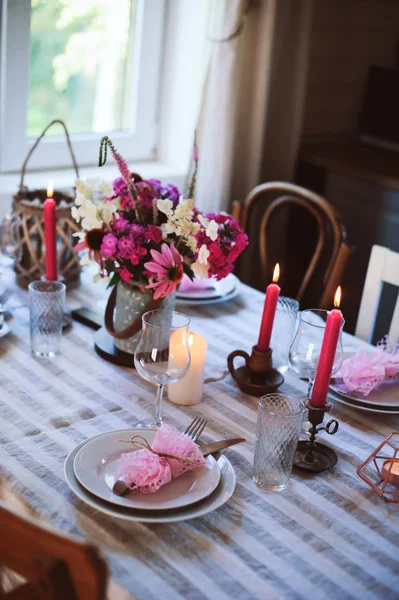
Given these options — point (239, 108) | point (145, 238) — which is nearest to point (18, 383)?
point (145, 238)

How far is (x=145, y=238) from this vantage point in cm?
148

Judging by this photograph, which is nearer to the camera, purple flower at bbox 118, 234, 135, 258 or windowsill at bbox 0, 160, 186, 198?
purple flower at bbox 118, 234, 135, 258

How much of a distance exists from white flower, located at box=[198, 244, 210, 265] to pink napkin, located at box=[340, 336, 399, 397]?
1.12 feet

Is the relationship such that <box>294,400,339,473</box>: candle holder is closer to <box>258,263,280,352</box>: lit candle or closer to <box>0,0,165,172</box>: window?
<box>258,263,280,352</box>: lit candle

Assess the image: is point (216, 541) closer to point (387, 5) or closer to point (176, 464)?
point (176, 464)

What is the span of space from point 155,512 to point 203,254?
516 mm

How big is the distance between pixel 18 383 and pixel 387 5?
240 cm

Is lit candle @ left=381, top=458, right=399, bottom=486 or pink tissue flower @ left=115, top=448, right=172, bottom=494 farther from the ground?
pink tissue flower @ left=115, top=448, right=172, bottom=494

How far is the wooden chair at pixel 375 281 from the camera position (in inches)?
75.0

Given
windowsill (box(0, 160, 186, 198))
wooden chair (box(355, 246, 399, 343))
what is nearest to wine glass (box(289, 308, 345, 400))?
wooden chair (box(355, 246, 399, 343))

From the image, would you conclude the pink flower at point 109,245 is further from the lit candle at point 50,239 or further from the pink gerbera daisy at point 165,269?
the lit candle at point 50,239

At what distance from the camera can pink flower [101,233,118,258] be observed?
147cm

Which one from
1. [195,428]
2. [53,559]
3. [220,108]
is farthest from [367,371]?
[220,108]

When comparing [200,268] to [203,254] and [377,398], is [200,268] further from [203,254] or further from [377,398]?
[377,398]
